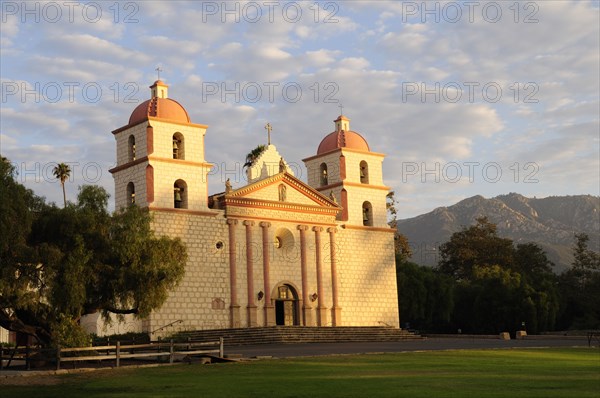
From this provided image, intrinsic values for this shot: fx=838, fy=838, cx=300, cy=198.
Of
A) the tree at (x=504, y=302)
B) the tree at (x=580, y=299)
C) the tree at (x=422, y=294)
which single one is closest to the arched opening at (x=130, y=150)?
the tree at (x=422, y=294)

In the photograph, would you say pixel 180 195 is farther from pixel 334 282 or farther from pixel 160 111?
pixel 334 282

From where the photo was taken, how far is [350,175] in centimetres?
5306

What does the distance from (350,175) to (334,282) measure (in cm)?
721

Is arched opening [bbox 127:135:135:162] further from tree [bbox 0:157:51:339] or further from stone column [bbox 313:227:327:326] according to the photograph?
tree [bbox 0:157:51:339]

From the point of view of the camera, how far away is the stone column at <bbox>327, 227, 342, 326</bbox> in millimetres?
49438

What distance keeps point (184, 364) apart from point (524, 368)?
10.5m

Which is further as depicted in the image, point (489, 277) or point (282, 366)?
point (489, 277)

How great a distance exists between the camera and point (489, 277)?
205 feet

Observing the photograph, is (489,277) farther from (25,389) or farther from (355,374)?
(25,389)

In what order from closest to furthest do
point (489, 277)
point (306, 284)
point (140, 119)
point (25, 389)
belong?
point (25, 389) < point (140, 119) < point (306, 284) < point (489, 277)

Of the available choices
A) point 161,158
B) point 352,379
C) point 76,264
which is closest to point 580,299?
point 161,158

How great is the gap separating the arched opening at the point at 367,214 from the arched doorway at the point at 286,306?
7965 mm

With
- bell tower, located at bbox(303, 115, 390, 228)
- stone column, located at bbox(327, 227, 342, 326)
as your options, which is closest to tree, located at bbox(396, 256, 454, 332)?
bell tower, located at bbox(303, 115, 390, 228)

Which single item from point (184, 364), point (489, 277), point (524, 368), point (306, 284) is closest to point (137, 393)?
point (184, 364)
